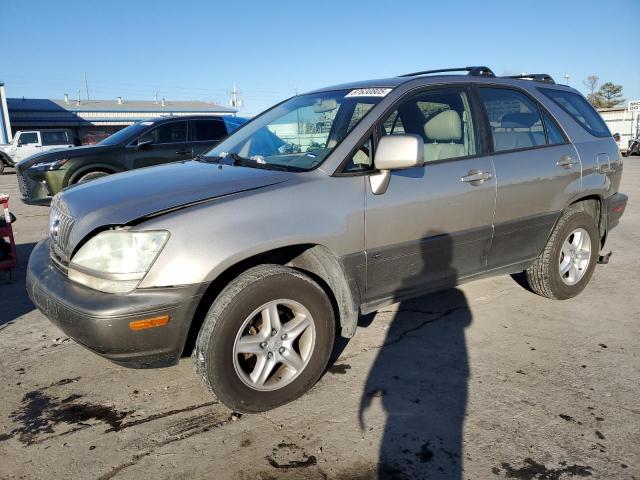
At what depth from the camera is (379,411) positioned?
105 inches

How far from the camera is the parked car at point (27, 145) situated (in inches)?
811

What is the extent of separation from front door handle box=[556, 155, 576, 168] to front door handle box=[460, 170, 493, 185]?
2.88 feet

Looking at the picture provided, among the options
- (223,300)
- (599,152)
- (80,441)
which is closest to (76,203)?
(223,300)

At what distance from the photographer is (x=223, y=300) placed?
2488mm

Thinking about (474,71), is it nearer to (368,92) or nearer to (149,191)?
(368,92)

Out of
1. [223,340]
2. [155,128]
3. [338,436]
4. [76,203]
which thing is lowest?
[338,436]

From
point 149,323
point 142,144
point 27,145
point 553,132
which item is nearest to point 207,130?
point 142,144

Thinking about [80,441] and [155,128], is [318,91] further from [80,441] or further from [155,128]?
[155,128]

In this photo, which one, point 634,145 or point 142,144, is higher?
point 142,144

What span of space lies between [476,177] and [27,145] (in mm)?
22437

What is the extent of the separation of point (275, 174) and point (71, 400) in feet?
5.80

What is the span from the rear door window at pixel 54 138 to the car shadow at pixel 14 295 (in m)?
18.3

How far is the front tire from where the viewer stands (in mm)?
2484

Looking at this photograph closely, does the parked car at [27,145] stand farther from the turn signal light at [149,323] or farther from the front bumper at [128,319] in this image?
the turn signal light at [149,323]
